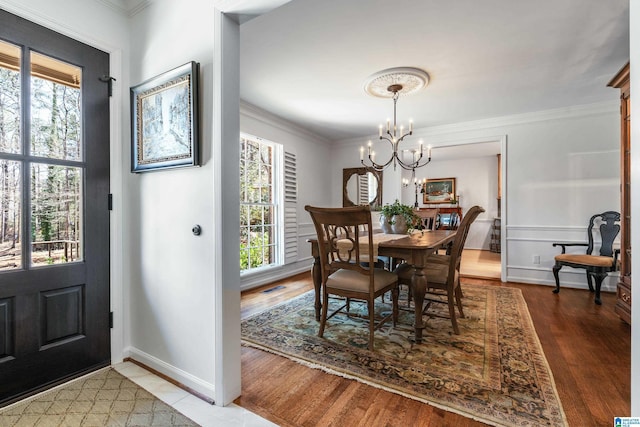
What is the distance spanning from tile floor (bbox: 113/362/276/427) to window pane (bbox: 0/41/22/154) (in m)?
1.53

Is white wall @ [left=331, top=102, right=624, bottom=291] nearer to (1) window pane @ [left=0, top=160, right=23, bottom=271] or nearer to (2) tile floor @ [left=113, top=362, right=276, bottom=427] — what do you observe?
(2) tile floor @ [left=113, top=362, right=276, bottom=427]

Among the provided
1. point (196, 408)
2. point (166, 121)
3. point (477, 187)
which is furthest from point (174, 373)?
point (477, 187)

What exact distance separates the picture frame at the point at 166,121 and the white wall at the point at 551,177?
4.29 meters

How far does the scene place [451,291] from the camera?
7.95 ft

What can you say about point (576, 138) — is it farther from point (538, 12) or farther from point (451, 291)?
point (451, 291)

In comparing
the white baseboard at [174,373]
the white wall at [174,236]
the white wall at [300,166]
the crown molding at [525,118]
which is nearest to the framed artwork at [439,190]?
the crown molding at [525,118]

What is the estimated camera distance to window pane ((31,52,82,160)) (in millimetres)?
1733

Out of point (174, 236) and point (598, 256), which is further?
point (598, 256)

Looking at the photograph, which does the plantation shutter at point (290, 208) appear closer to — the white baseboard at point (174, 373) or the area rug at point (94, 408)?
the white baseboard at point (174, 373)

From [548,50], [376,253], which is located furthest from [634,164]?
[548,50]

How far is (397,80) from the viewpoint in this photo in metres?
3.10

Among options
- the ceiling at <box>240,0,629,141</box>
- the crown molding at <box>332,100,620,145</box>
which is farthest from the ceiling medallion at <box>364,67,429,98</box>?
the crown molding at <box>332,100,620,145</box>

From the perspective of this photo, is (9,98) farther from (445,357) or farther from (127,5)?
(445,357)

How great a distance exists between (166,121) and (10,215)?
980 mm
